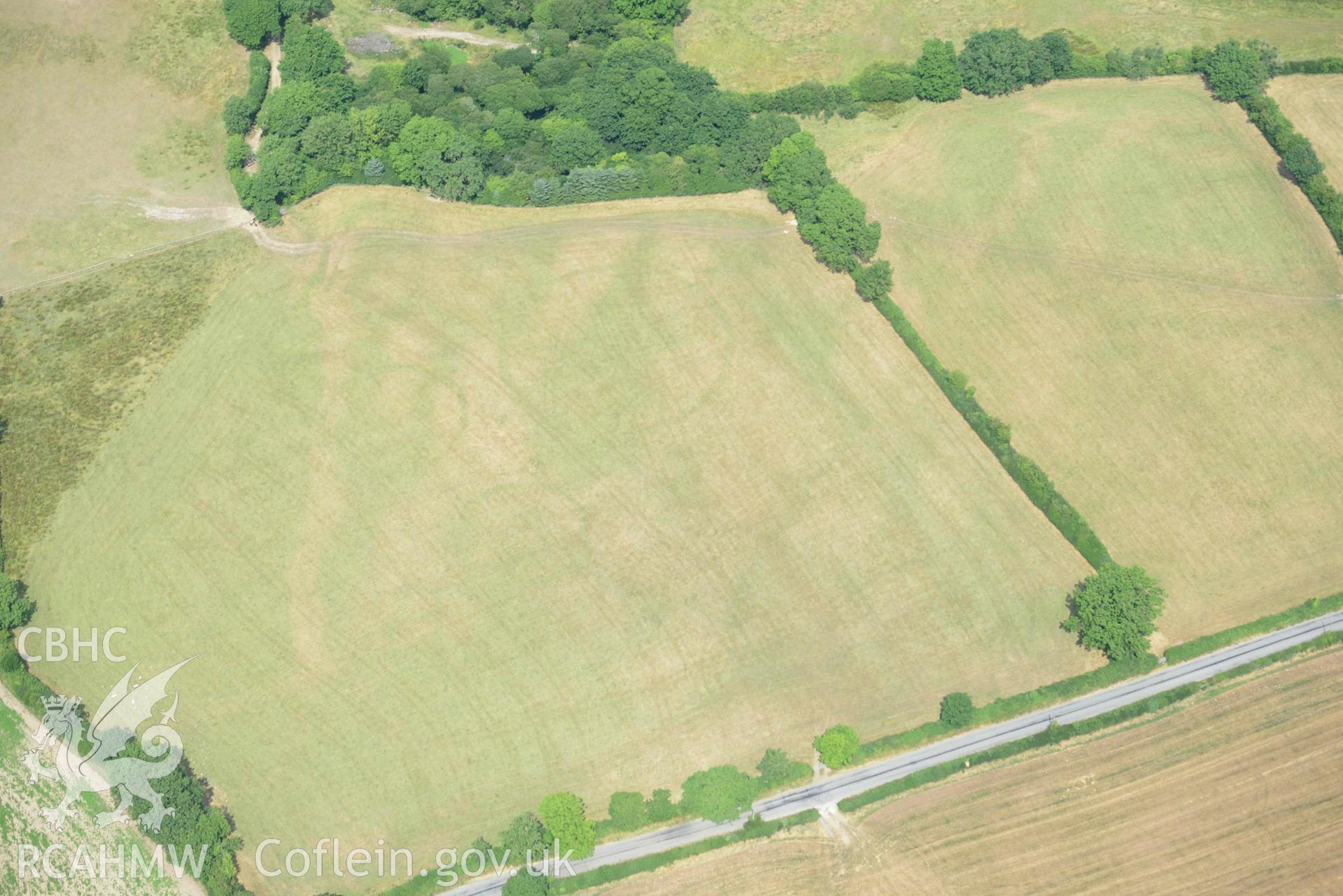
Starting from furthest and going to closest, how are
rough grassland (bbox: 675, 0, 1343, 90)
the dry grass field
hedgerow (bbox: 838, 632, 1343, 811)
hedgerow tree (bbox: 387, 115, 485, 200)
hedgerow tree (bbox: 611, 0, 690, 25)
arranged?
hedgerow tree (bbox: 611, 0, 690, 25), rough grassland (bbox: 675, 0, 1343, 90), hedgerow tree (bbox: 387, 115, 485, 200), hedgerow (bbox: 838, 632, 1343, 811), the dry grass field

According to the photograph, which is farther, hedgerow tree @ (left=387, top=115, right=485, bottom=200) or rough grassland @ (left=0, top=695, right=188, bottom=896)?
hedgerow tree @ (left=387, top=115, right=485, bottom=200)

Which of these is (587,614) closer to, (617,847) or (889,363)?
(617,847)

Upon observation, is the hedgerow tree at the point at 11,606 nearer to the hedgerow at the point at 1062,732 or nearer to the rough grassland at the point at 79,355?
the rough grassland at the point at 79,355

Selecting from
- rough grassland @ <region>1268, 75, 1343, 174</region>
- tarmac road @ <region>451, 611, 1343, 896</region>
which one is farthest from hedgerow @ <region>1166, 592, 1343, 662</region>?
rough grassland @ <region>1268, 75, 1343, 174</region>

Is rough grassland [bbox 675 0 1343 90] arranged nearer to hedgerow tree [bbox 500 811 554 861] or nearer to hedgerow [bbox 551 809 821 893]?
hedgerow [bbox 551 809 821 893]

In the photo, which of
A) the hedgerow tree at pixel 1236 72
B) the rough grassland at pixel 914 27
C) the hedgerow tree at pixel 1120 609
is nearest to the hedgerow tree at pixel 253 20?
the rough grassland at pixel 914 27

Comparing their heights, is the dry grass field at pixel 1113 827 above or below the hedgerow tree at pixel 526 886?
above

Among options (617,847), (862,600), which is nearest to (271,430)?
(617,847)

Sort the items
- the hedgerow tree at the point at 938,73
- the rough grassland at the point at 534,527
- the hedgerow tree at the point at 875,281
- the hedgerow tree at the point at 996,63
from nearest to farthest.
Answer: the rough grassland at the point at 534,527
the hedgerow tree at the point at 875,281
the hedgerow tree at the point at 996,63
the hedgerow tree at the point at 938,73
